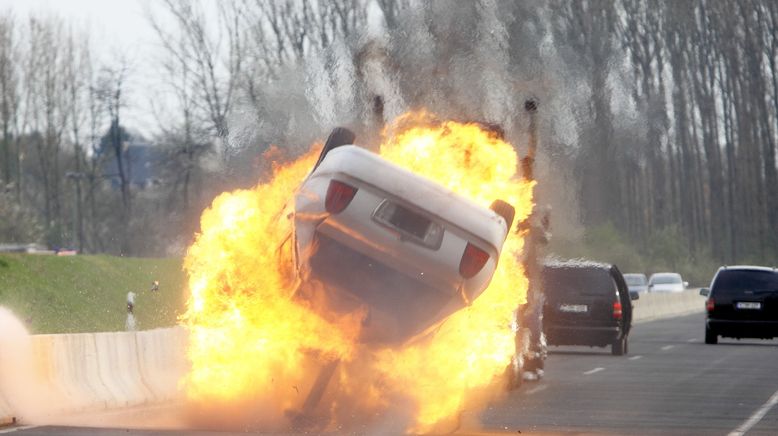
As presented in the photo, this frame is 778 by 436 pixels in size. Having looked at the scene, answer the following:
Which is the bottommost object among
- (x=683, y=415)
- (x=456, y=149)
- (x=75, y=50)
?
(x=683, y=415)

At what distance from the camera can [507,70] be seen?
760 inches

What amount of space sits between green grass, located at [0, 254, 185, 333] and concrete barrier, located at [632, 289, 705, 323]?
15365 millimetres

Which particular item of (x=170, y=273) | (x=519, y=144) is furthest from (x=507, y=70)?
(x=170, y=273)

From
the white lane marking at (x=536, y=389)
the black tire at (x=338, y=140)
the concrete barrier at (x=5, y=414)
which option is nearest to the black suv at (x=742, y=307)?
the white lane marking at (x=536, y=389)

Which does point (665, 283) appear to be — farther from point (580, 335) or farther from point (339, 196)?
point (339, 196)

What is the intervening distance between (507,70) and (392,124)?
15.7 feet

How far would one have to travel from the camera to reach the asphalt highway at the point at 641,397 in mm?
15664

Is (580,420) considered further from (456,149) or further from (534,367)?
(534,367)

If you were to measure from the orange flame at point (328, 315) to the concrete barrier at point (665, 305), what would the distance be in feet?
124

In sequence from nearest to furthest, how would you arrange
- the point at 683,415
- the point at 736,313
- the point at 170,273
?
the point at 683,415 → the point at 736,313 → the point at 170,273

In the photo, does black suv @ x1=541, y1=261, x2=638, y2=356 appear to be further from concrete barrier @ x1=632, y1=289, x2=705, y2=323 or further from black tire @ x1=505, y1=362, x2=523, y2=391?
concrete barrier @ x1=632, y1=289, x2=705, y2=323

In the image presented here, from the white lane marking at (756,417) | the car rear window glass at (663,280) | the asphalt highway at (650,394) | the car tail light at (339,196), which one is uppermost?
the car tail light at (339,196)

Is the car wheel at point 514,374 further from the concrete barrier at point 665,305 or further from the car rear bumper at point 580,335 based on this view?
the concrete barrier at point 665,305

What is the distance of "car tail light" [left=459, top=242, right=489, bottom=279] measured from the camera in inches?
502
